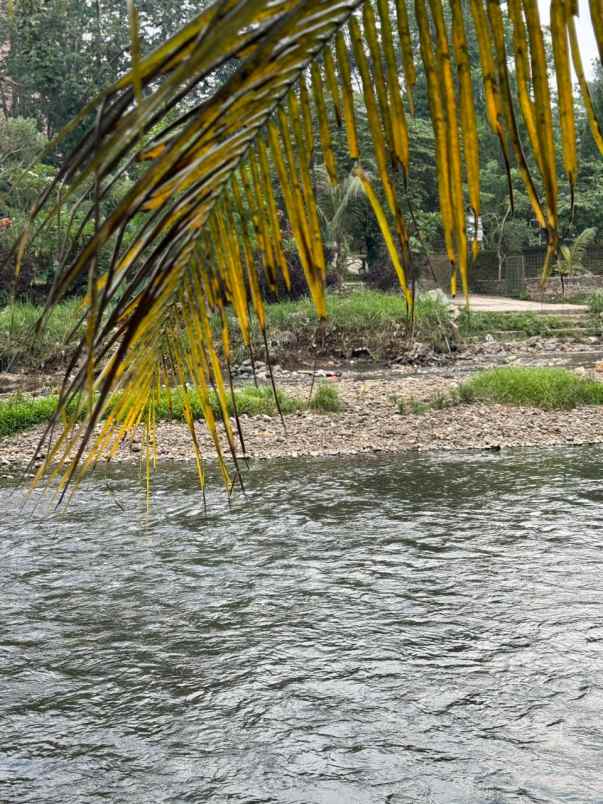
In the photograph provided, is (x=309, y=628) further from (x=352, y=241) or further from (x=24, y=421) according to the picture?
(x=352, y=241)

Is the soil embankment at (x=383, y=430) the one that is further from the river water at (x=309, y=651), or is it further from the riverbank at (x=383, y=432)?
the river water at (x=309, y=651)

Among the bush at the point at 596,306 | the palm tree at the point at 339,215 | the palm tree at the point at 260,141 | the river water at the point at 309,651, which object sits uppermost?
the palm tree at the point at 339,215

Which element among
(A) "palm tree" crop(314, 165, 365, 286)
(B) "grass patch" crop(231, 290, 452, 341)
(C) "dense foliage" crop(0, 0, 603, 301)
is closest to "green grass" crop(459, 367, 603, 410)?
(B) "grass patch" crop(231, 290, 452, 341)

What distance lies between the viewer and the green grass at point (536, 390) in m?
13.5

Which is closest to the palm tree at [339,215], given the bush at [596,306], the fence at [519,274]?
the fence at [519,274]

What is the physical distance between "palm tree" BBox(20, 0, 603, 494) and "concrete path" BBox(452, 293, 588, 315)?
22645 mm

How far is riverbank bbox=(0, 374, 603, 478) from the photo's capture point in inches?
461

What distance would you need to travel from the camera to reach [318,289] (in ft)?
3.27

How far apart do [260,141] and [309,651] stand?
15.1 feet

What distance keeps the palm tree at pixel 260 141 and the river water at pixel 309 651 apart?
1.54m

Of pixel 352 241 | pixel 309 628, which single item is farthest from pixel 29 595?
pixel 352 241

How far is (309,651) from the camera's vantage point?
5387 mm

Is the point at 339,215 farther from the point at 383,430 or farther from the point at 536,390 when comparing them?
the point at 383,430

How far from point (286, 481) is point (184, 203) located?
29.9 feet
